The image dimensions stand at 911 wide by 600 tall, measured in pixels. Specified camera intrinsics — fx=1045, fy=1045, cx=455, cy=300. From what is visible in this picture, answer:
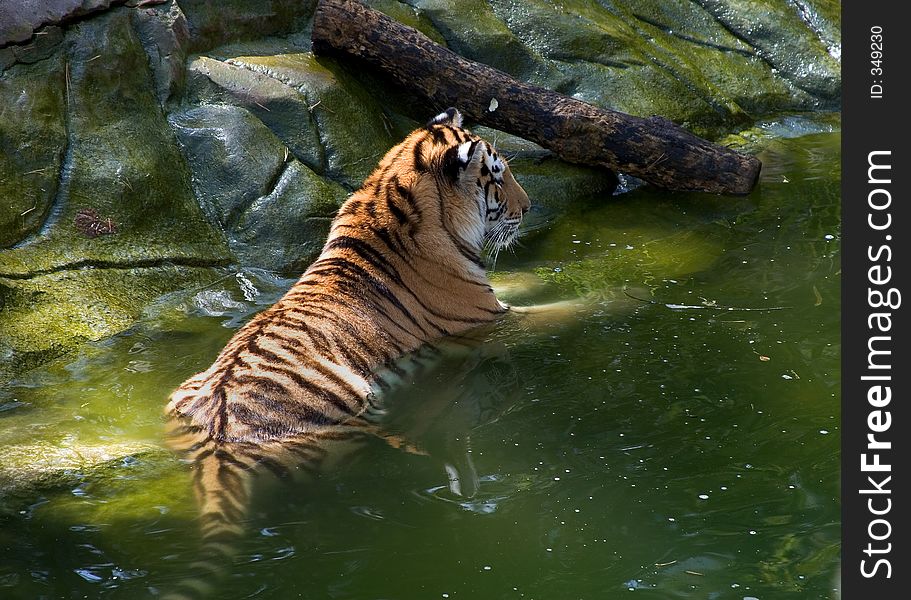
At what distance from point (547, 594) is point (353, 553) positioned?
2.07 feet

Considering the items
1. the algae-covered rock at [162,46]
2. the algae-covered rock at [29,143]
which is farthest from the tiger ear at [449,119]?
the algae-covered rock at [29,143]

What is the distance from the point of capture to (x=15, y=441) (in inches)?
155

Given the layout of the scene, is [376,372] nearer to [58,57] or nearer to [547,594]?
[547,594]

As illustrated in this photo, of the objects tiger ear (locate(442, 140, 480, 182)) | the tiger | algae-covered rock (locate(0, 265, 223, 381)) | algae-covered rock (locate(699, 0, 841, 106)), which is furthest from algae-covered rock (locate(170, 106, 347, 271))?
algae-covered rock (locate(699, 0, 841, 106))

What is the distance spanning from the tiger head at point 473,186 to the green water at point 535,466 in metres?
0.39

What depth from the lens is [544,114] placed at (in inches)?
264

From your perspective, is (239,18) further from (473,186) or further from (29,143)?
(473,186)

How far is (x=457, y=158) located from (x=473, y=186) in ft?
0.75

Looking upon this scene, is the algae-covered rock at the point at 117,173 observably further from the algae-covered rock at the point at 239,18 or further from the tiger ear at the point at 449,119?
the tiger ear at the point at 449,119

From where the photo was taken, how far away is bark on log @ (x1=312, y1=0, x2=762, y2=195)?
668cm

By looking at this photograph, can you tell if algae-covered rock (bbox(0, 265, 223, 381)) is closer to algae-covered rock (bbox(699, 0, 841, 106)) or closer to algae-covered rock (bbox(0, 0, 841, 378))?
algae-covered rock (bbox(0, 0, 841, 378))

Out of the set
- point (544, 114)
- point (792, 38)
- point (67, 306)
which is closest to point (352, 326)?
point (67, 306)
